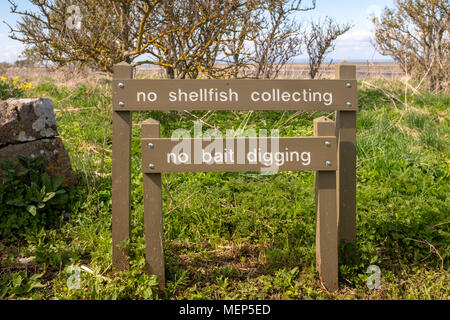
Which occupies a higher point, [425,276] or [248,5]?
[248,5]

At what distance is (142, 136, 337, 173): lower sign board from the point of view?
8.67ft

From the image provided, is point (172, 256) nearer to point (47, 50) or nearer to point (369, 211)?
point (369, 211)

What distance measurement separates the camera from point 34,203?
353 cm

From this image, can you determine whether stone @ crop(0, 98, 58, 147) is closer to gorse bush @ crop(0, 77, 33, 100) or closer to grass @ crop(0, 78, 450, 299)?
grass @ crop(0, 78, 450, 299)

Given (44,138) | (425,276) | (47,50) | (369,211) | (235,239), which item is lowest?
(425,276)

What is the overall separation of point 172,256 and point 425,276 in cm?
188

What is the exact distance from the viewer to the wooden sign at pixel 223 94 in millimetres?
2770

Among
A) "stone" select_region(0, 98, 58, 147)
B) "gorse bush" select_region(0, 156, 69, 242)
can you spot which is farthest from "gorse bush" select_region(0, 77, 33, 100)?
"gorse bush" select_region(0, 156, 69, 242)

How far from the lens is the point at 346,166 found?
2.94 metres

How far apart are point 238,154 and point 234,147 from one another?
5 cm

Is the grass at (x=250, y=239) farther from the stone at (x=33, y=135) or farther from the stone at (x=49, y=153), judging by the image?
the stone at (x=33, y=135)

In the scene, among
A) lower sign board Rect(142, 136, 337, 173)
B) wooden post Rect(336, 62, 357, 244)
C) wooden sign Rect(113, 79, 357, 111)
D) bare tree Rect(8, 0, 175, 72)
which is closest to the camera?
lower sign board Rect(142, 136, 337, 173)

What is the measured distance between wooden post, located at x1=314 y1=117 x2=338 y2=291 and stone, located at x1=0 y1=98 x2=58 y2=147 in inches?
102

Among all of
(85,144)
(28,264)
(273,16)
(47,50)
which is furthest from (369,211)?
(47,50)
